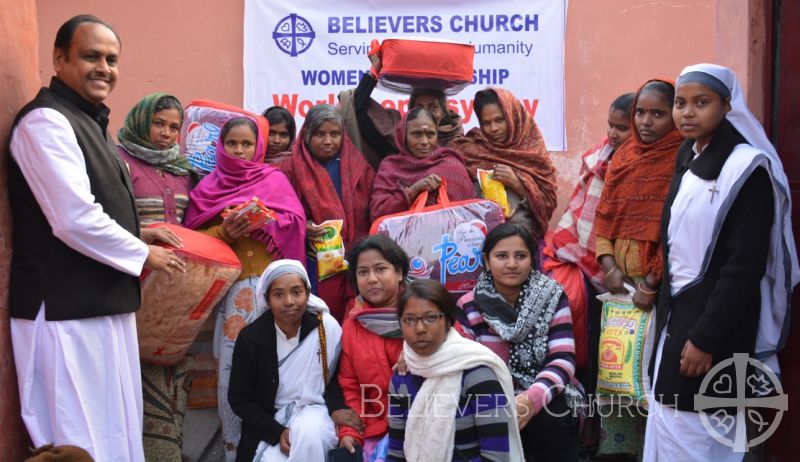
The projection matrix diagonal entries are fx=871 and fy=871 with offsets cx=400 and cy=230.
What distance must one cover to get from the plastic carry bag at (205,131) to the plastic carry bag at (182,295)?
2.42ft

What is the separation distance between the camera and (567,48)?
275 inches

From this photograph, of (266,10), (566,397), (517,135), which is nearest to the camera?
(566,397)

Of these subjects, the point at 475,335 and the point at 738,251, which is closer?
the point at 738,251

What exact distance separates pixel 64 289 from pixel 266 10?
4471 mm

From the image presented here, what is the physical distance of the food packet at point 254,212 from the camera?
4.13 metres

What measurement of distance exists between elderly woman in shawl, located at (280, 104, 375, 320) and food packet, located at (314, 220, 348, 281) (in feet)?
0.19

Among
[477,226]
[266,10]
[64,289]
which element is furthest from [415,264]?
[266,10]

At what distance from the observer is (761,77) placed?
4.00 m

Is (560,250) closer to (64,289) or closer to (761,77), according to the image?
(761,77)

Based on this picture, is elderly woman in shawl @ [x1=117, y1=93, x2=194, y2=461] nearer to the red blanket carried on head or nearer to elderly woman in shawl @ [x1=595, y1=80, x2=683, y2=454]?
the red blanket carried on head

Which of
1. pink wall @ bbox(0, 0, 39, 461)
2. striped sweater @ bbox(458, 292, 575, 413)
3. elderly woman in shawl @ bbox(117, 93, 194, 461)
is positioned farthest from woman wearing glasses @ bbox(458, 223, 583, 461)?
pink wall @ bbox(0, 0, 39, 461)

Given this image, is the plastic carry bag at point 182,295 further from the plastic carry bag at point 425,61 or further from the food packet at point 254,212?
the plastic carry bag at point 425,61

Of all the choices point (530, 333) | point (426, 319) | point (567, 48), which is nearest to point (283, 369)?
point (426, 319)

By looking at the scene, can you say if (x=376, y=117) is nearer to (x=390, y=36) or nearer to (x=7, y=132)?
(x=390, y=36)
